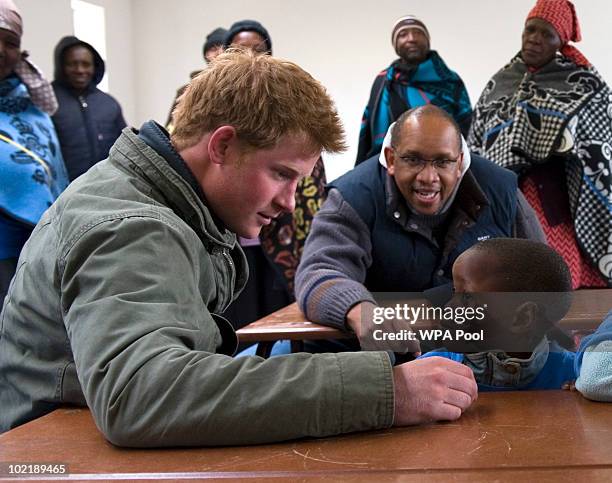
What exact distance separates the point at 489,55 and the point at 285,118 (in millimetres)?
4019

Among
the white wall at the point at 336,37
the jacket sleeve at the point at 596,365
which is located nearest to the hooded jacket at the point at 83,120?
the white wall at the point at 336,37

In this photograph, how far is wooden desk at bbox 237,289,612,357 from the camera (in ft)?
3.73

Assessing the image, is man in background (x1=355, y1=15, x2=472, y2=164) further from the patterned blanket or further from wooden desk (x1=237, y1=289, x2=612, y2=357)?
wooden desk (x1=237, y1=289, x2=612, y2=357)

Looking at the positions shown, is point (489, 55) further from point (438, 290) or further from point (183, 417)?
point (183, 417)

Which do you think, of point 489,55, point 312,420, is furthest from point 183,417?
point 489,55

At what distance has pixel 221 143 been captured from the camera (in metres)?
1.06

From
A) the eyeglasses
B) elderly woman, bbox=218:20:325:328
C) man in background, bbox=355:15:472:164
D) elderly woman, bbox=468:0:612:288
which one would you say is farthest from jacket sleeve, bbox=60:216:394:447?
man in background, bbox=355:15:472:164

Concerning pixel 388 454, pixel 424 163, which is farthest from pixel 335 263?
pixel 388 454

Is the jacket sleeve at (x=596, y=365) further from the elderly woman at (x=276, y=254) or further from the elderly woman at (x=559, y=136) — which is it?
the elderly woman at (x=276, y=254)

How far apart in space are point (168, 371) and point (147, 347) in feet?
0.12

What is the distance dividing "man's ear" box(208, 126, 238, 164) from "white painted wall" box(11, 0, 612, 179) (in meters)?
3.36

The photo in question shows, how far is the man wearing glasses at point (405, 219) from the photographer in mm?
1663

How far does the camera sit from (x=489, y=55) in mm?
4801

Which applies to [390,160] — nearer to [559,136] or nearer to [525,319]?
[559,136]
